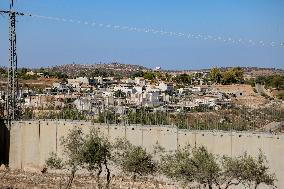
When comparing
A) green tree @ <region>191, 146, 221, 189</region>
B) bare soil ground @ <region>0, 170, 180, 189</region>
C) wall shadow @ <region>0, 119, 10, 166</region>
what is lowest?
bare soil ground @ <region>0, 170, 180, 189</region>

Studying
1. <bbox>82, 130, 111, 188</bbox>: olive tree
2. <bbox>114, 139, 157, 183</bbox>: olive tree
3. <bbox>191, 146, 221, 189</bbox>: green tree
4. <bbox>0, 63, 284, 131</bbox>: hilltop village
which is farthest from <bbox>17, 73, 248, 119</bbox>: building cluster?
<bbox>191, 146, 221, 189</bbox>: green tree

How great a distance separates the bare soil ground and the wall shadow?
3.74m

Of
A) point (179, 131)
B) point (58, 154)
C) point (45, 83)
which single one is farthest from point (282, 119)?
→ point (45, 83)

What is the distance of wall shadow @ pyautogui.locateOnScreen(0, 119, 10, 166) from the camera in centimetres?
3800

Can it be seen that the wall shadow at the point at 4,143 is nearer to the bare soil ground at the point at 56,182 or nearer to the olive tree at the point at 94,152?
the bare soil ground at the point at 56,182

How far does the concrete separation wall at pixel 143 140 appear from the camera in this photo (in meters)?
29.7

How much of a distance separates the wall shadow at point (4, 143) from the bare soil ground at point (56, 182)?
12.3ft

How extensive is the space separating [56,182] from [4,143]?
8.15 m

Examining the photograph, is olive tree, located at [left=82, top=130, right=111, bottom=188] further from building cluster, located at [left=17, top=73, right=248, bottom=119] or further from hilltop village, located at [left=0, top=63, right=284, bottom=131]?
building cluster, located at [left=17, top=73, right=248, bottom=119]

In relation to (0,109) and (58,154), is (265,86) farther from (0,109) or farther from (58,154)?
(58,154)

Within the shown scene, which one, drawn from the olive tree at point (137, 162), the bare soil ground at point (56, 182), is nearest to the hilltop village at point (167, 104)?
the bare soil ground at point (56, 182)

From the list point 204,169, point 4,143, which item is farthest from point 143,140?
point 204,169

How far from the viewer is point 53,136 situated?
122 feet

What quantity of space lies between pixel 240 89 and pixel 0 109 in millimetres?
48045
